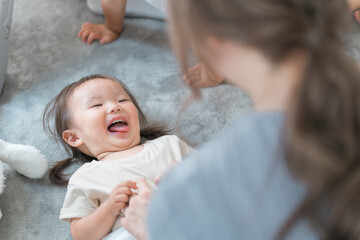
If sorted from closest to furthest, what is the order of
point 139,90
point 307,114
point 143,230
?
point 307,114 < point 143,230 < point 139,90

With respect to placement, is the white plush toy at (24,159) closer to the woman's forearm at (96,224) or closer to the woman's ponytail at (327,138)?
the woman's forearm at (96,224)

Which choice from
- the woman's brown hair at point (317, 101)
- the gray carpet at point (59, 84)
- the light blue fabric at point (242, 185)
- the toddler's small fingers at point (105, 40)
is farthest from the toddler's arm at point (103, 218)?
the toddler's small fingers at point (105, 40)

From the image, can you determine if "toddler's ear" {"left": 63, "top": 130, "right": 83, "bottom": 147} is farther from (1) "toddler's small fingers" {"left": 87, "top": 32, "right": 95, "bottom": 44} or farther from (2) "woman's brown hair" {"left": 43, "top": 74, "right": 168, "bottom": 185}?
(1) "toddler's small fingers" {"left": 87, "top": 32, "right": 95, "bottom": 44}

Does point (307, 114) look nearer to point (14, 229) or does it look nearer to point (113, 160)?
point (113, 160)

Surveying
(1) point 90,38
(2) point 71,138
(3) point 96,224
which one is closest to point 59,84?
(1) point 90,38

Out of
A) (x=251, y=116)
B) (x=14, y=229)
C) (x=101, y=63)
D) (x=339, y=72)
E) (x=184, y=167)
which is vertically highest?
(x=339, y=72)

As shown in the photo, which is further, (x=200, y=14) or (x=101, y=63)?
(x=101, y=63)

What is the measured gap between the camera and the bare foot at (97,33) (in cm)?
175

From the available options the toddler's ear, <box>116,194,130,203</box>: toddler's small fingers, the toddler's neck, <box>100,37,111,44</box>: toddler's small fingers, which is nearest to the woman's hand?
<box>116,194,130,203</box>: toddler's small fingers

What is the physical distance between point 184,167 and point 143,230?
16.1 inches

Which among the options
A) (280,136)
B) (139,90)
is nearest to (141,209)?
(280,136)

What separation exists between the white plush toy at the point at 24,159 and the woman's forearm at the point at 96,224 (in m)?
0.28

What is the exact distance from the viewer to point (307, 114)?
0.59m

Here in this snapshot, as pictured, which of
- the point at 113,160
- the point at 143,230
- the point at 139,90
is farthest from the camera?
the point at 139,90
